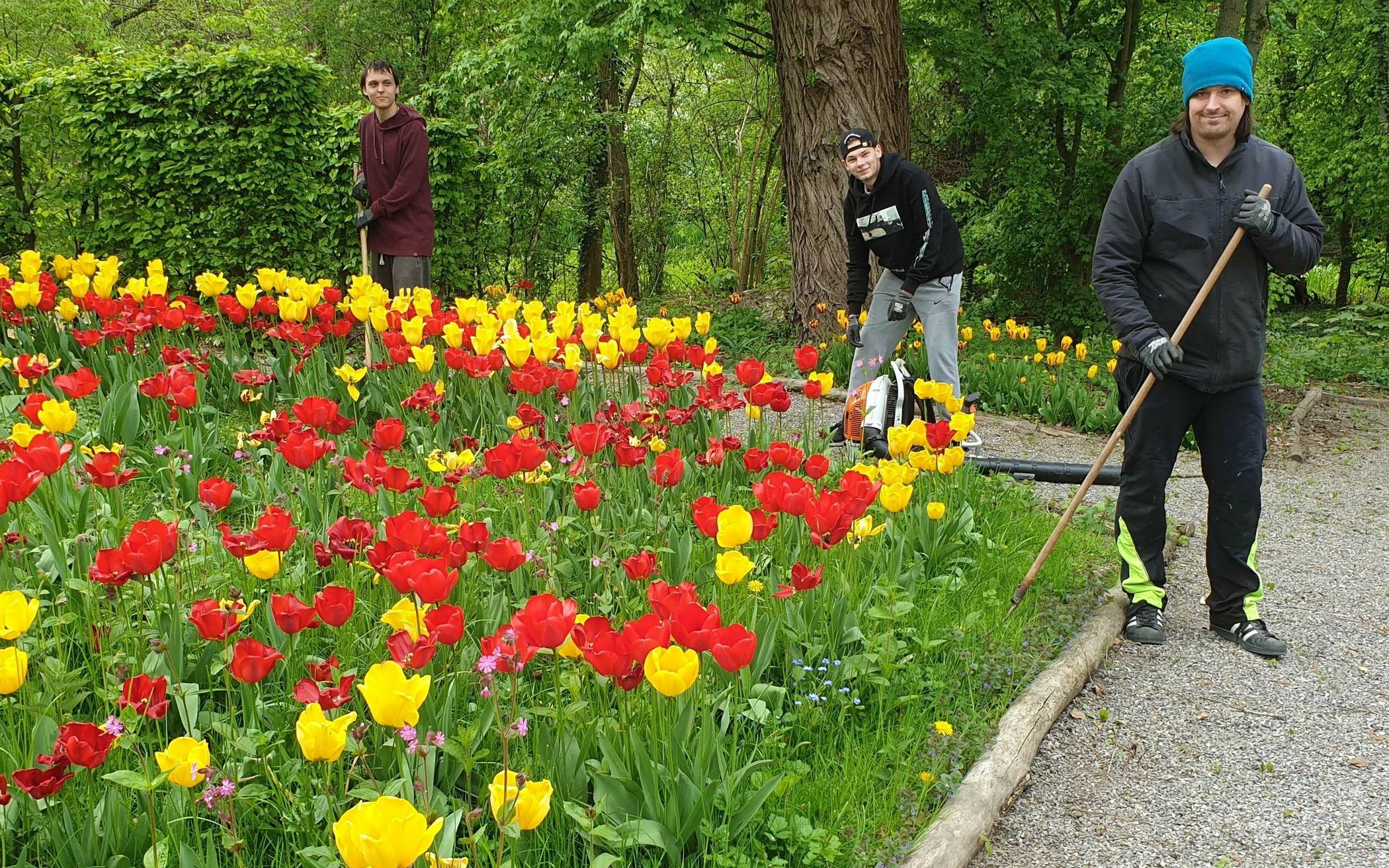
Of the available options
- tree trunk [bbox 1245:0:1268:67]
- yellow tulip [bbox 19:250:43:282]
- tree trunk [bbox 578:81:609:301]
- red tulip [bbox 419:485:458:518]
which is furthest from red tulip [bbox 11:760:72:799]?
tree trunk [bbox 578:81:609:301]

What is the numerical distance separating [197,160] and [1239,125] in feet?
25.8

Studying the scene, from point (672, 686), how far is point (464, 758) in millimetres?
489

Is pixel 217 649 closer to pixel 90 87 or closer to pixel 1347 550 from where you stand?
pixel 1347 550

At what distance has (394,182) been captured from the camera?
6516 mm

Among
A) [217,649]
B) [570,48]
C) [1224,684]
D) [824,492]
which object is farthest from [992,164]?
[217,649]

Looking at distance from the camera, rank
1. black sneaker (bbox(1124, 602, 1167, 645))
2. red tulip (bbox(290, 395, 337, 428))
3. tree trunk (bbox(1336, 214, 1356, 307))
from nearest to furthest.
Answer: red tulip (bbox(290, 395, 337, 428)), black sneaker (bbox(1124, 602, 1167, 645)), tree trunk (bbox(1336, 214, 1356, 307))

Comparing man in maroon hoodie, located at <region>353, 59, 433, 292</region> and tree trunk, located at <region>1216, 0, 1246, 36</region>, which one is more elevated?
tree trunk, located at <region>1216, 0, 1246, 36</region>

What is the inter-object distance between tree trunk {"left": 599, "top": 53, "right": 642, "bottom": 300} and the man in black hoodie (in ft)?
23.8

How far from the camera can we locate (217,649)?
2600 millimetres

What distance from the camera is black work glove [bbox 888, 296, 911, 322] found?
5.80m

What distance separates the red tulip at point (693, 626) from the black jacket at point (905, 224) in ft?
13.6

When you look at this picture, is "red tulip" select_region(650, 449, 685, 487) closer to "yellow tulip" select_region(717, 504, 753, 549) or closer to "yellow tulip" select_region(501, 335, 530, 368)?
"yellow tulip" select_region(717, 504, 753, 549)

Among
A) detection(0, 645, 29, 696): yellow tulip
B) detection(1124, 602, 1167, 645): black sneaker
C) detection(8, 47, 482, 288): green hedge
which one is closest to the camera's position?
detection(0, 645, 29, 696): yellow tulip

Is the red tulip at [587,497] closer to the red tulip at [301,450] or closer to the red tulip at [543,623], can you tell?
the red tulip at [301,450]
